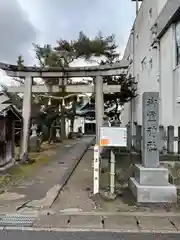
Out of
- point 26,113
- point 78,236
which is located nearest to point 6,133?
point 26,113

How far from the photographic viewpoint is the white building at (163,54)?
13.3 metres

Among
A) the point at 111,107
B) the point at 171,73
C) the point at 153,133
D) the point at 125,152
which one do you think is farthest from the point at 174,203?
the point at 111,107

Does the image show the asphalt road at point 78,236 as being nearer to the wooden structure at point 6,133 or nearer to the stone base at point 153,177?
the stone base at point 153,177

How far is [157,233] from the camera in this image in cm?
541

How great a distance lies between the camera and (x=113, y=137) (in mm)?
8023

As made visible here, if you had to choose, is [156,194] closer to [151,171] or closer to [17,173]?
[151,171]

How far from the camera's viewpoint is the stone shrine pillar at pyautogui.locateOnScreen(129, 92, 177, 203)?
23.9 feet

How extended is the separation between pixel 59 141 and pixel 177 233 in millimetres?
22430

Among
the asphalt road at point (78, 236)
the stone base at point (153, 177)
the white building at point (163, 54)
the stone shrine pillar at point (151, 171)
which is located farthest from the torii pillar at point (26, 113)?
the asphalt road at point (78, 236)

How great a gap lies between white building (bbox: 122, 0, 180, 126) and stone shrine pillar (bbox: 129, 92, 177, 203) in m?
5.18

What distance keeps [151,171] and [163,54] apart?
31.2 feet

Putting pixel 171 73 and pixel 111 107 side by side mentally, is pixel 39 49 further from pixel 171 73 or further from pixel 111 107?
pixel 171 73

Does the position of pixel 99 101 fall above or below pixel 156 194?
above

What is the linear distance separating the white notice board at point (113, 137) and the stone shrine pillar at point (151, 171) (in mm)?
534
